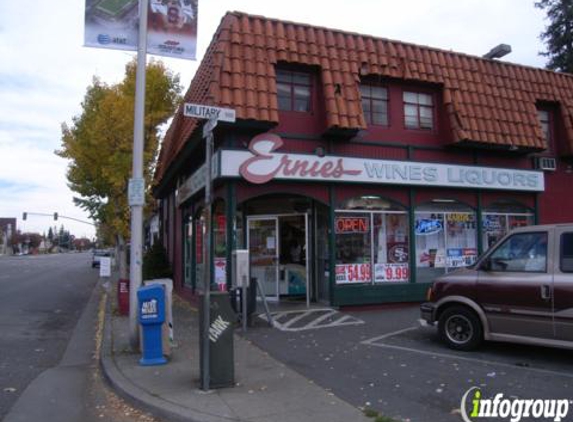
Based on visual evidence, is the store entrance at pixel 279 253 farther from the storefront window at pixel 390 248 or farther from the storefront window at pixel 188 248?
the storefront window at pixel 188 248

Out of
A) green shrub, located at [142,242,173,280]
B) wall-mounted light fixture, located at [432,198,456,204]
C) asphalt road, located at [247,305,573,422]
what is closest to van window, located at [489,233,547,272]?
asphalt road, located at [247,305,573,422]

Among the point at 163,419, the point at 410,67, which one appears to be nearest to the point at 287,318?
the point at 163,419

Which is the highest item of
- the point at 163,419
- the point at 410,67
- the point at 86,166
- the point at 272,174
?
the point at 410,67

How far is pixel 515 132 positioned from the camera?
15.0 metres

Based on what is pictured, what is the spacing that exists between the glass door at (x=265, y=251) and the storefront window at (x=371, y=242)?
1.83 metres

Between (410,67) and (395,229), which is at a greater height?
(410,67)

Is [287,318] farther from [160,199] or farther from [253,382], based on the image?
[160,199]

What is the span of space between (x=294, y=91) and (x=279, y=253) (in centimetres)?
420

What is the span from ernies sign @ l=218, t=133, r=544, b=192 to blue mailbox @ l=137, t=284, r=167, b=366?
4608mm

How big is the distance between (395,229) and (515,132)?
169 inches

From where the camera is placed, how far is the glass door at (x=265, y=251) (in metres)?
14.5

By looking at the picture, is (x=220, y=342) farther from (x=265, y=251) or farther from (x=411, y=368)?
(x=265, y=251)

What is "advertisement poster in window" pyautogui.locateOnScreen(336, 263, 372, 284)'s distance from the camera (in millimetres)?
13422

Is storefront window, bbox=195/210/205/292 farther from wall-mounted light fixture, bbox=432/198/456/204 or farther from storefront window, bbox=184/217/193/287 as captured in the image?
wall-mounted light fixture, bbox=432/198/456/204
